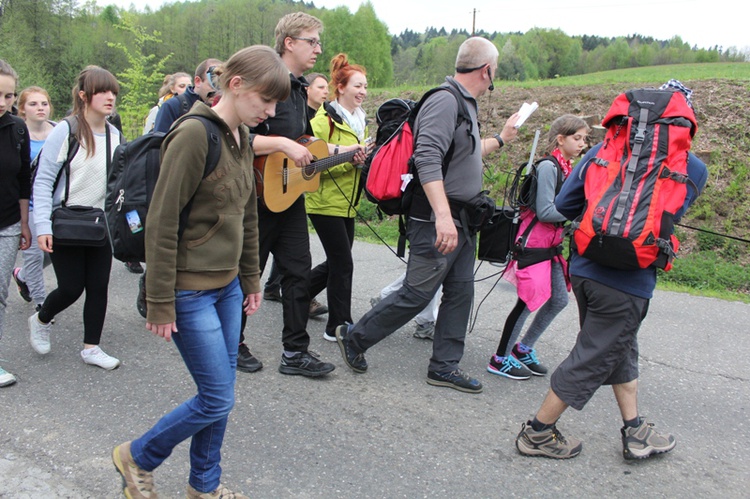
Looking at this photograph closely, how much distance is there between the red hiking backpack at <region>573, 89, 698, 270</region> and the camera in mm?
2646

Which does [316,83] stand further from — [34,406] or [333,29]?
[333,29]

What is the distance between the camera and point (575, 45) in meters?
76.8

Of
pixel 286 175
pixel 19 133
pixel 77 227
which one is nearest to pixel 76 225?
pixel 77 227

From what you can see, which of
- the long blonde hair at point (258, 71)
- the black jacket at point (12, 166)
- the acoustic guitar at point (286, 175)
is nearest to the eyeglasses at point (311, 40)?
the acoustic guitar at point (286, 175)

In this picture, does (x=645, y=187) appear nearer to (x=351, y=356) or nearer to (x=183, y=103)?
(x=351, y=356)

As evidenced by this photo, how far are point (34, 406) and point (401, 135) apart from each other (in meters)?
2.63

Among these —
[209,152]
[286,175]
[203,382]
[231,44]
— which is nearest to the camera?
[209,152]

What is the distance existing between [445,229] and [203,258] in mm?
1514

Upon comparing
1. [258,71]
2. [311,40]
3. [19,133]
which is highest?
[311,40]

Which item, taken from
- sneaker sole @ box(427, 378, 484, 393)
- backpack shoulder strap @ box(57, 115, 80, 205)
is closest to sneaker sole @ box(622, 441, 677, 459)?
sneaker sole @ box(427, 378, 484, 393)

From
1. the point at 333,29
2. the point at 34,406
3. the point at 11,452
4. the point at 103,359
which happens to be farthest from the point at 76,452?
the point at 333,29

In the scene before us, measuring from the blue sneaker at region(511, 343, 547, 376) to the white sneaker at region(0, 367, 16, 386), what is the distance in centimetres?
318

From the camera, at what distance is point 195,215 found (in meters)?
2.25

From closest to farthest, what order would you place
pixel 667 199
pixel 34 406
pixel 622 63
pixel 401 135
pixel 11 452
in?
pixel 667 199, pixel 11 452, pixel 34 406, pixel 401 135, pixel 622 63
